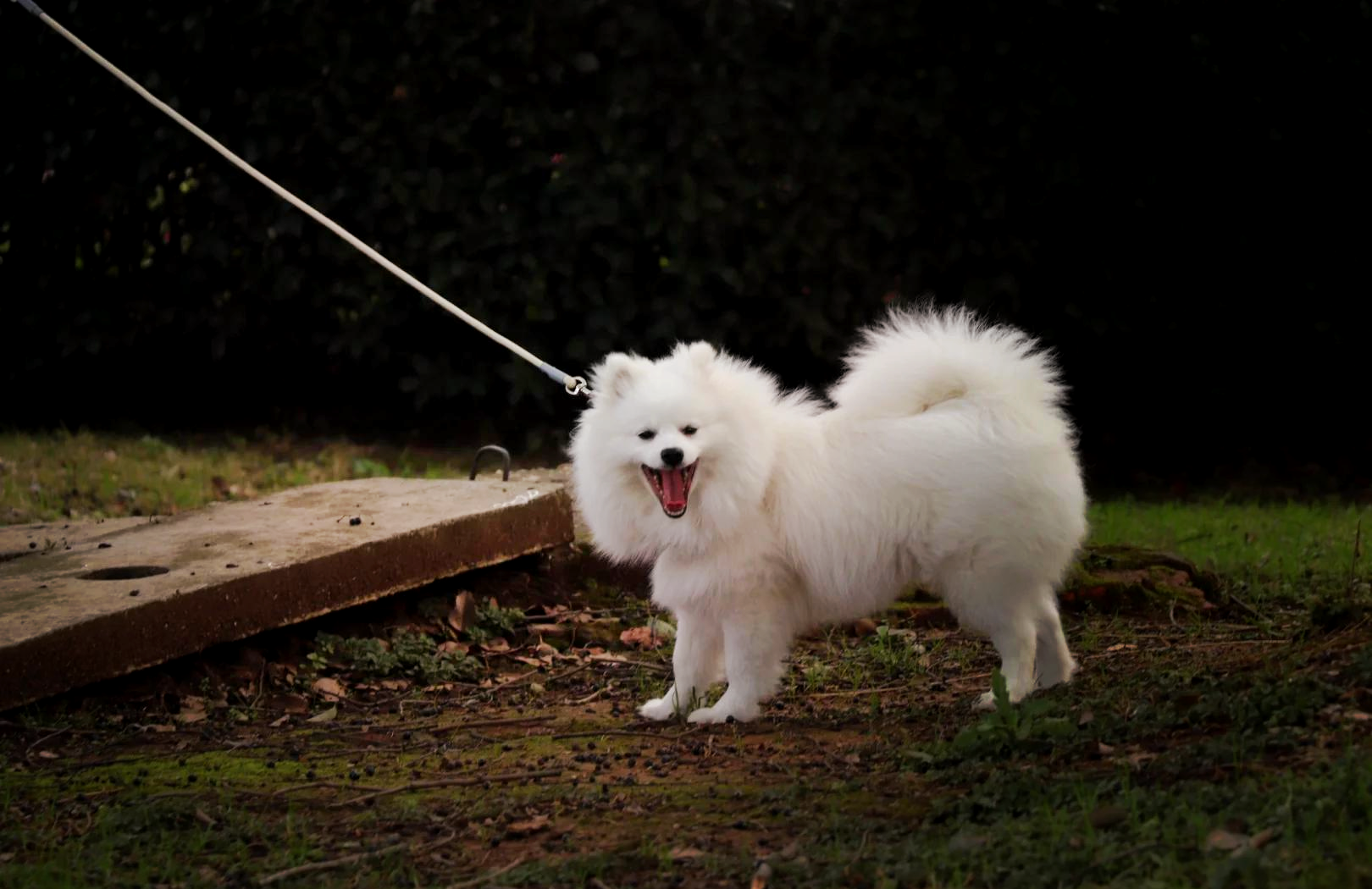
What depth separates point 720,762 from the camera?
173 inches

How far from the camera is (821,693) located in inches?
209

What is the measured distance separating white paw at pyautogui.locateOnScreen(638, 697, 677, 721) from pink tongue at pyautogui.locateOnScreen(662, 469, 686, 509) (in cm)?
74

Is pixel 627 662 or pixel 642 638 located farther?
pixel 642 638

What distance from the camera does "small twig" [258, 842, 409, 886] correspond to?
3436 millimetres

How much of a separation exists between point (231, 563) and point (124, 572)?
449mm

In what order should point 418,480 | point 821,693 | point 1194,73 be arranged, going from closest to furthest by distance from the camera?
point 821,693 < point 418,480 < point 1194,73

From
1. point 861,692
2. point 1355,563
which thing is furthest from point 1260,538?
point 861,692

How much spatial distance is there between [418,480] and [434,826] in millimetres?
3439

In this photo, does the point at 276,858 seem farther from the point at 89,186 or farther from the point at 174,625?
the point at 89,186

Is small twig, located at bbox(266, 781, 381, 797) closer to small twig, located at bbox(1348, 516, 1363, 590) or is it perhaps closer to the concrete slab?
Answer: the concrete slab

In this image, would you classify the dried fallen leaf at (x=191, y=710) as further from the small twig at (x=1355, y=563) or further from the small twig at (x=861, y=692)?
the small twig at (x=1355, y=563)

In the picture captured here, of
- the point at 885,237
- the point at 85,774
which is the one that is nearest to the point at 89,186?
the point at 885,237

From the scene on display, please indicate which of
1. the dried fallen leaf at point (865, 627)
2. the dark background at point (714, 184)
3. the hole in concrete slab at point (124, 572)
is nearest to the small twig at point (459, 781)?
the hole in concrete slab at point (124, 572)

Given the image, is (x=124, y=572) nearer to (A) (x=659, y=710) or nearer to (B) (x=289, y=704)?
(B) (x=289, y=704)
